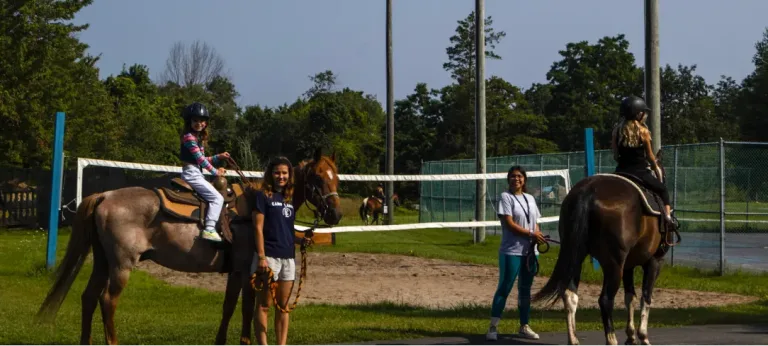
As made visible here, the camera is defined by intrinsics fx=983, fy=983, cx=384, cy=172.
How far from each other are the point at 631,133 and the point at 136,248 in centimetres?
525

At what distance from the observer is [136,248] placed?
9.75 m

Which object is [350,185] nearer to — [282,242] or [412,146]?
[412,146]

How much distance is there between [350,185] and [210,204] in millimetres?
42626

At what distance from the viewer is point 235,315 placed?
44.8 ft

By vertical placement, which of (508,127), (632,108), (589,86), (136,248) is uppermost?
(589,86)

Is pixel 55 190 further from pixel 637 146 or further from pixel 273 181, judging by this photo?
pixel 637 146

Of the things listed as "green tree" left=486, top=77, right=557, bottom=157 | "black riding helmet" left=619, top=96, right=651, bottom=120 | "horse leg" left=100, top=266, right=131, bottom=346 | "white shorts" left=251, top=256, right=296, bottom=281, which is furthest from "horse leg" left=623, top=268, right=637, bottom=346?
"green tree" left=486, top=77, right=557, bottom=157

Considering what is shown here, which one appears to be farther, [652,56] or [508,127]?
[508,127]

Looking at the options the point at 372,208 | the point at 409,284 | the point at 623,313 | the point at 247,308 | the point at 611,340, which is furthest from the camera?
the point at 372,208

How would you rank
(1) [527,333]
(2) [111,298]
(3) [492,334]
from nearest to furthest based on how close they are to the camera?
(2) [111,298]
(3) [492,334]
(1) [527,333]

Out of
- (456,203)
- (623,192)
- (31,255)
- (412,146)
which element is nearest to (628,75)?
(412,146)

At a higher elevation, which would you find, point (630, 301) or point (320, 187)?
point (320, 187)

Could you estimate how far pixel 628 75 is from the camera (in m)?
86.4

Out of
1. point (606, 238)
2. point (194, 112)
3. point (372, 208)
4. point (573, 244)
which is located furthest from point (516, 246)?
point (372, 208)
